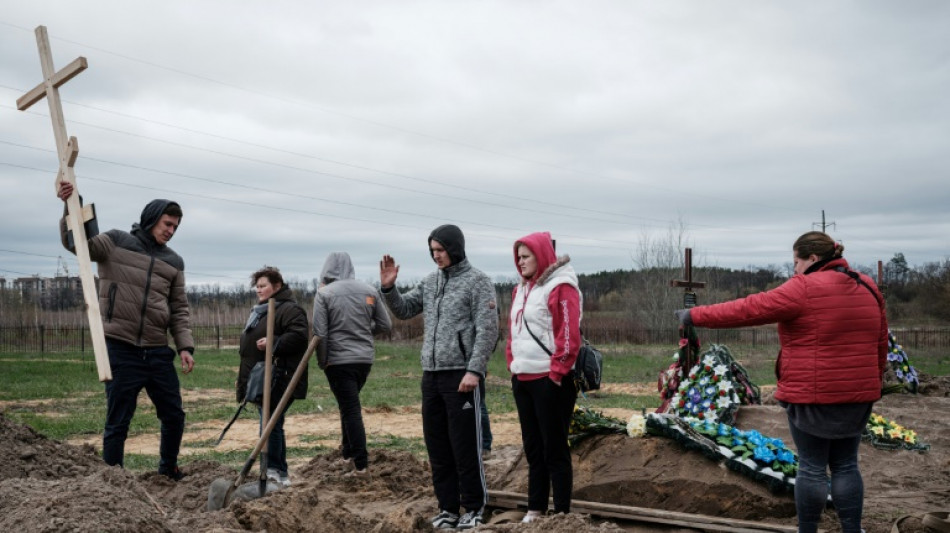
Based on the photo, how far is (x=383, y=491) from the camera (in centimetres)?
627

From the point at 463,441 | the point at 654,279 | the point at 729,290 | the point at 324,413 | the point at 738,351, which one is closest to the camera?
the point at 463,441

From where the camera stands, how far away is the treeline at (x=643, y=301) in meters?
41.7

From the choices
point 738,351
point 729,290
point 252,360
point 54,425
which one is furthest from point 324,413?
point 729,290

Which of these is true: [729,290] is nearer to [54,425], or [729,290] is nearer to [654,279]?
[654,279]

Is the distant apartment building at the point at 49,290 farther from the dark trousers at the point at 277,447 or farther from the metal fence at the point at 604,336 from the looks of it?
the dark trousers at the point at 277,447

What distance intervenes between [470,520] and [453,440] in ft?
1.59

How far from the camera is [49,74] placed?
18.7 feet

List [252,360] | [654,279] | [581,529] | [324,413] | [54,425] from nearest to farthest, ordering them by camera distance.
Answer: [581,529], [252,360], [54,425], [324,413], [654,279]

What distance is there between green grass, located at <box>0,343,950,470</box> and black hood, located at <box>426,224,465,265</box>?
3886 mm

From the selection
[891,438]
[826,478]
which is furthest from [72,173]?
[891,438]

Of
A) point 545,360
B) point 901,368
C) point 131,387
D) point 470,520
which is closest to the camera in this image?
point 545,360

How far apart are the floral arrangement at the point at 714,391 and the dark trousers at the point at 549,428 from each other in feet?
9.76

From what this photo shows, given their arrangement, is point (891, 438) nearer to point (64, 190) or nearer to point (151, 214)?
point (151, 214)

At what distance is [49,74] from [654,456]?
480 centimetres
